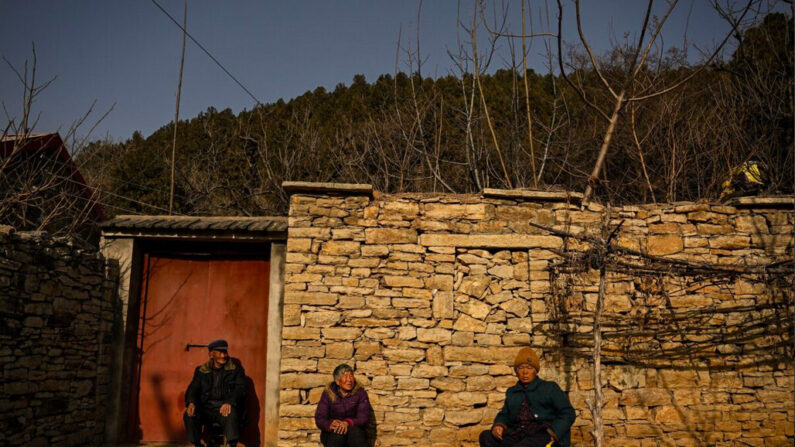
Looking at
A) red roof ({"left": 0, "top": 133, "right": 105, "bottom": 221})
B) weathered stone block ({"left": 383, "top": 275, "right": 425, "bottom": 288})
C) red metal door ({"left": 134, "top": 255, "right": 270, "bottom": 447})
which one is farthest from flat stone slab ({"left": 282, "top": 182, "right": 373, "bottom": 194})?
red roof ({"left": 0, "top": 133, "right": 105, "bottom": 221})

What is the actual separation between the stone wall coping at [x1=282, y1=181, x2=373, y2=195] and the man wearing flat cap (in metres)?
1.88

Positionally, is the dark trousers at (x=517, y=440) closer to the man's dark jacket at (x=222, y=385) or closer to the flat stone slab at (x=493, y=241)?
the flat stone slab at (x=493, y=241)

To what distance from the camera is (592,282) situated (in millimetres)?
5805

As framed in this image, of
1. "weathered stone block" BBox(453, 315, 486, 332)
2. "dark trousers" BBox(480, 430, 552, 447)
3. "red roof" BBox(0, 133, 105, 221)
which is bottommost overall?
"dark trousers" BBox(480, 430, 552, 447)

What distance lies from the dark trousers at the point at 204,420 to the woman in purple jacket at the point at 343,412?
1.09 meters

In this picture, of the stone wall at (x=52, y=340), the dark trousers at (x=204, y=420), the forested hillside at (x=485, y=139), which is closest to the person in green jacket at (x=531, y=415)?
the dark trousers at (x=204, y=420)

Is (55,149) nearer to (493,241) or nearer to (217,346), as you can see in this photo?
(217,346)

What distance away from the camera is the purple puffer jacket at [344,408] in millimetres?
5242

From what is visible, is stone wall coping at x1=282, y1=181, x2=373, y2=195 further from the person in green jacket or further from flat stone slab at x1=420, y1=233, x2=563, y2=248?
the person in green jacket

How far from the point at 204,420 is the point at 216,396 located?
0.98ft

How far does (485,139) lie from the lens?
42.0ft

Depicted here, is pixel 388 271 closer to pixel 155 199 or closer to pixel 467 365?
pixel 467 365

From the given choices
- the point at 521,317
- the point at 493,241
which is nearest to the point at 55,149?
the point at 493,241

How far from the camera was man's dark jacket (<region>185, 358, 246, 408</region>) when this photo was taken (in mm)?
5965
